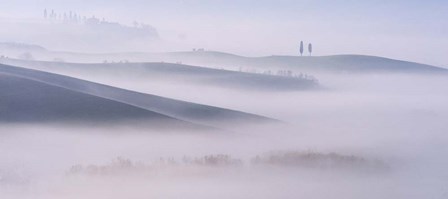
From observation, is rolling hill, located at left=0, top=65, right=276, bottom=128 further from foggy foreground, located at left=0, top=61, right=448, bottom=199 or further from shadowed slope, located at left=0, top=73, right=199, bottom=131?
foggy foreground, located at left=0, top=61, right=448, bottom=199

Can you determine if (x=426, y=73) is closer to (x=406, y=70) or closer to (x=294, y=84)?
(x=406, y=70)

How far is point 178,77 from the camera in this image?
9.06 m

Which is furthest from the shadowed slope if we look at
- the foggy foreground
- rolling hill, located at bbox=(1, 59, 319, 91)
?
rolling hill, located at bbox=(1, 59, 319, 91)

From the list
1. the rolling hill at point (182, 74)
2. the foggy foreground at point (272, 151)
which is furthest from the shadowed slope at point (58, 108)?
the rolling hill at point (182, 74)

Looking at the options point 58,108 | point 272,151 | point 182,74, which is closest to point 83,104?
point 58,108

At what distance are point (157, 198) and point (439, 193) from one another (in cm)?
276

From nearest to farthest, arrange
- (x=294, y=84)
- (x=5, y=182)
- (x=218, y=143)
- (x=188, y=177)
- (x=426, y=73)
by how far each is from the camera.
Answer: (x=5, y=182) → (x=188, y=177) → (x=218, y=143) → (x=426, y=73) → (x=294, y=84)

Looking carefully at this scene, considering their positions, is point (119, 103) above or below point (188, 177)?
above

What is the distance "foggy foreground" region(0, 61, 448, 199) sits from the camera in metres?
6.11

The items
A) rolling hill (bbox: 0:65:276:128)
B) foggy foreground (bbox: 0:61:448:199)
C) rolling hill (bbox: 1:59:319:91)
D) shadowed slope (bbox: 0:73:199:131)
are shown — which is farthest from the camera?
rolling hill (bbox: 1:59:319:91)

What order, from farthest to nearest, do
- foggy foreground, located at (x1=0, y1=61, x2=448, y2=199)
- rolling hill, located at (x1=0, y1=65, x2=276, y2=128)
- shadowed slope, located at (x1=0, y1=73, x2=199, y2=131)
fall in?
rolling hill, located at (x1=0, y1=65, x2=276, y2=128) < shadowed slope, located at (x1=0, y1=73, x2=199, y2=131) < foggy foreground, located at (x1=0, y1=61, x2=448, y2=199)

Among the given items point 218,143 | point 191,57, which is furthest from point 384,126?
point 191,57

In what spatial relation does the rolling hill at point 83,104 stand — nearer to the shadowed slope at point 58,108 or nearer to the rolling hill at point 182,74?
the shadowed slope at point 58,108

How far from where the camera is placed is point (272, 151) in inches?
278
